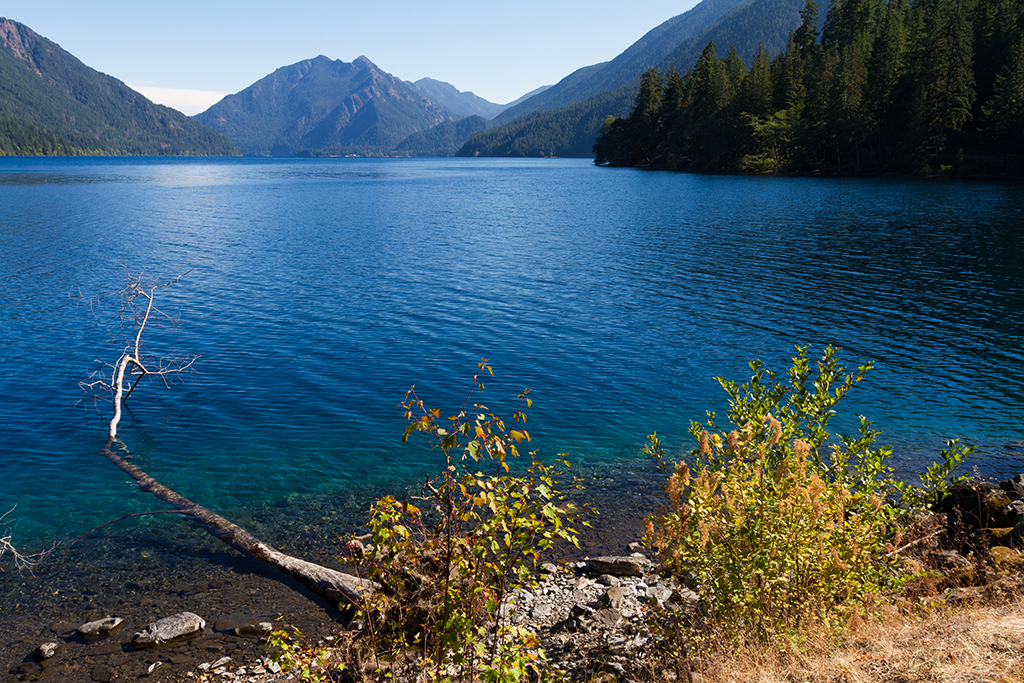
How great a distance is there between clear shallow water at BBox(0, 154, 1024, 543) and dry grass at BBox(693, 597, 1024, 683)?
1131cm

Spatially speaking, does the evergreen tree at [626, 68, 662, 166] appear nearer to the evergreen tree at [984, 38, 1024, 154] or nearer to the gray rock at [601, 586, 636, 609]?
the evergreen tree at [984, 38, 1024, 154]

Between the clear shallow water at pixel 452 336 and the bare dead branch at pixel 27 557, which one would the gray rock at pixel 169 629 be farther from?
the bare dead branch at pixel 27 557

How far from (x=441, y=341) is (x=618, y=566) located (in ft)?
61.7

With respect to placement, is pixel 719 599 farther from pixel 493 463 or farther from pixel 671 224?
pixel 671 224

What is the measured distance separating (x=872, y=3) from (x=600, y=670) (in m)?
196

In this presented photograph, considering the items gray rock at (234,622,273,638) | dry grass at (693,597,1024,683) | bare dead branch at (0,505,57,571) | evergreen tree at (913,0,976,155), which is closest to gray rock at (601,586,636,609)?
dry grass at (693,597,1024,683)

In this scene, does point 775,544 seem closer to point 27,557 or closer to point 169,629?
point 169,629

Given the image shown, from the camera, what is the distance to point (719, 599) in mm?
8891

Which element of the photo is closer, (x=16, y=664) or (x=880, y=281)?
(x=16, y=664)

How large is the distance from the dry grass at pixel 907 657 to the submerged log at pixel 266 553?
6.61m

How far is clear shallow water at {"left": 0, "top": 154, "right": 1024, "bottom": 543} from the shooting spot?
1970 centimetres

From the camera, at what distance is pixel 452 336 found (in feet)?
105

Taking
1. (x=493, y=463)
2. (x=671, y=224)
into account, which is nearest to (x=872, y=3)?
(x=671, y=224)

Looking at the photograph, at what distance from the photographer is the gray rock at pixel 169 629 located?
1166 centimetres
